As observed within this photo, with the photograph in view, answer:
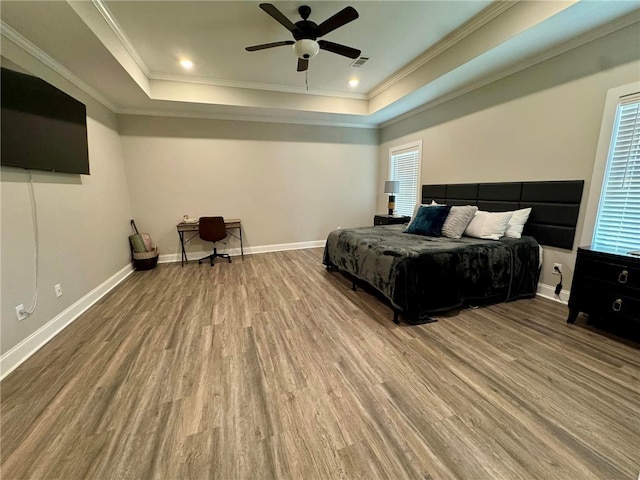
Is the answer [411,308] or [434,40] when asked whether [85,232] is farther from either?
[434,40]

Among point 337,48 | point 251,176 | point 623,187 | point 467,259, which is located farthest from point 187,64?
point 623,187

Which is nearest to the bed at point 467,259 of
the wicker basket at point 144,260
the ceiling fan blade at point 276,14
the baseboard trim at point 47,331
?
the ceiling fan blade at point 276,14

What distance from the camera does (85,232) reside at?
293 centimetres

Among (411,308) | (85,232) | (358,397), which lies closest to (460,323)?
(411,308)

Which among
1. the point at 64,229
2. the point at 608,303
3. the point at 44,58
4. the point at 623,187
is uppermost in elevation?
the point at 44,58

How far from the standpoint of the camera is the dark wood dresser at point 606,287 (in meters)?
1.96

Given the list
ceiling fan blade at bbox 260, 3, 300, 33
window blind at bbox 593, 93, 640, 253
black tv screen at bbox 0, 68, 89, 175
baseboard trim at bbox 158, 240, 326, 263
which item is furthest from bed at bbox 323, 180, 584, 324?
black tv screen at bbox 0, 68, 89, 175

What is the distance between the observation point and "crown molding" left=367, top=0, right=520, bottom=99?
241cm

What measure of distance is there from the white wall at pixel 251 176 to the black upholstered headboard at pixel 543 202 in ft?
8.75

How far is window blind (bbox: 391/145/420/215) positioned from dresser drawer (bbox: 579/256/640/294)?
281 cm

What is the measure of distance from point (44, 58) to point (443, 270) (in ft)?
14.0

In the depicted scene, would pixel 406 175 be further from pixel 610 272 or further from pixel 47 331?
pixel 47 331

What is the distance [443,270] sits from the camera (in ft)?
8.04

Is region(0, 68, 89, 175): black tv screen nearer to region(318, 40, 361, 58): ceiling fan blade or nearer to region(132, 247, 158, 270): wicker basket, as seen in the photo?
region(132, 247, 158, 270): wicker basket
